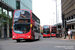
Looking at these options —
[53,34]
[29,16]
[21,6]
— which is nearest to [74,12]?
[53,34]

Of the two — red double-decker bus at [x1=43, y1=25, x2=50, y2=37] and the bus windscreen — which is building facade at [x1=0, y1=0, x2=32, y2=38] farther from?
the bus windscreen

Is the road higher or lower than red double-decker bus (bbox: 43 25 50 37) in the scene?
lower

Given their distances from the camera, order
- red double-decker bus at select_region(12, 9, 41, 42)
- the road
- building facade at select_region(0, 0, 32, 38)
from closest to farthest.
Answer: the road
red double-decker bus at select_region(12, 9, 41, 42)
building facade at select_region(0, 0, 32, 38)

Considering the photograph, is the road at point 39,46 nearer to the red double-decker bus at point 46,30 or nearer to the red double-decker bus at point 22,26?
the red double-decker bus at point 22,26

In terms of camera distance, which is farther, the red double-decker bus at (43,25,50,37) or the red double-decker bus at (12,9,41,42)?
the red double-decker bus at (43,25,50,37)

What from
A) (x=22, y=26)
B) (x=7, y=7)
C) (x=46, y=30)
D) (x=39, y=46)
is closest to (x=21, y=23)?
(x=22, y=26)

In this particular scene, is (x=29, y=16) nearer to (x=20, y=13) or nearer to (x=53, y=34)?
(x=20, y=13)

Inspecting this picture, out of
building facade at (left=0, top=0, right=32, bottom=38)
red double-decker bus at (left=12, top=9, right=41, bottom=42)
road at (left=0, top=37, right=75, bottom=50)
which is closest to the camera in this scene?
road at (left=0, top=37, right=75, bottom=50)

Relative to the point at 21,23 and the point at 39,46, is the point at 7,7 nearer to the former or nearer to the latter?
the point at 21,23

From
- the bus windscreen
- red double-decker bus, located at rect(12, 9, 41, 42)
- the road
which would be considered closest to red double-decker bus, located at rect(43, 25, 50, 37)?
red double-decker bus, located at rect(12, 9, 41, 42)

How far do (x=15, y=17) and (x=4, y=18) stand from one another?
21898 millimetres

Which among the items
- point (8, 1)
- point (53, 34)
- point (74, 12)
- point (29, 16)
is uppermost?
point (8, 1)

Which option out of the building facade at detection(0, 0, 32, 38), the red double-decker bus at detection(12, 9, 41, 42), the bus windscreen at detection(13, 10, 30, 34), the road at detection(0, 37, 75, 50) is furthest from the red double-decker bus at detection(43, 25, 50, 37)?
the road at detection(0, 37, 75, 50)

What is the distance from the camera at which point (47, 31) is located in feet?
139
